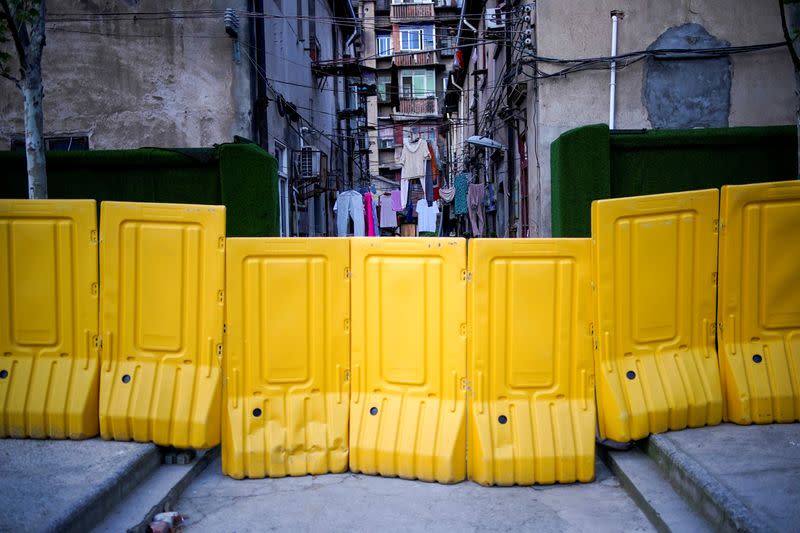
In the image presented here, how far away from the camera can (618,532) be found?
4.02 metres

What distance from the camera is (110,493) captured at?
415 centimetres

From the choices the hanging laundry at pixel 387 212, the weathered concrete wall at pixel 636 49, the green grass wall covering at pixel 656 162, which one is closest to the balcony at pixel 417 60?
the hanging laundry at pixel 387 212

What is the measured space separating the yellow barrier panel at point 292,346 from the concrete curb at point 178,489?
251mm

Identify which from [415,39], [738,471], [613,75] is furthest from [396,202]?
[415,39]

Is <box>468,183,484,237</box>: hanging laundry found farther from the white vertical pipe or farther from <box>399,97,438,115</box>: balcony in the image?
<box>399,97,438,115</box>: balcony

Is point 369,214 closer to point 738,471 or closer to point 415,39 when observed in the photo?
point 738,471

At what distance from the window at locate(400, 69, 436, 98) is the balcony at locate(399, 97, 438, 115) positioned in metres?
0.56

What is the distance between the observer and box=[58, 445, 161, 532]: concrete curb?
3.68 metres

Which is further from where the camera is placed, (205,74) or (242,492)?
(205,74)

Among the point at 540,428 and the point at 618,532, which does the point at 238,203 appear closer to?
the point at 540,428

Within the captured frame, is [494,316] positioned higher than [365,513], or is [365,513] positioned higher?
[494,316]

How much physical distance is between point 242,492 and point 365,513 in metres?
1.00

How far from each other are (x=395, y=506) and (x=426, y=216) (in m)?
18.0

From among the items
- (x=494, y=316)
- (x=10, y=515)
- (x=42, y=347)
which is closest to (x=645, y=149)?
(x=494, y=316)
